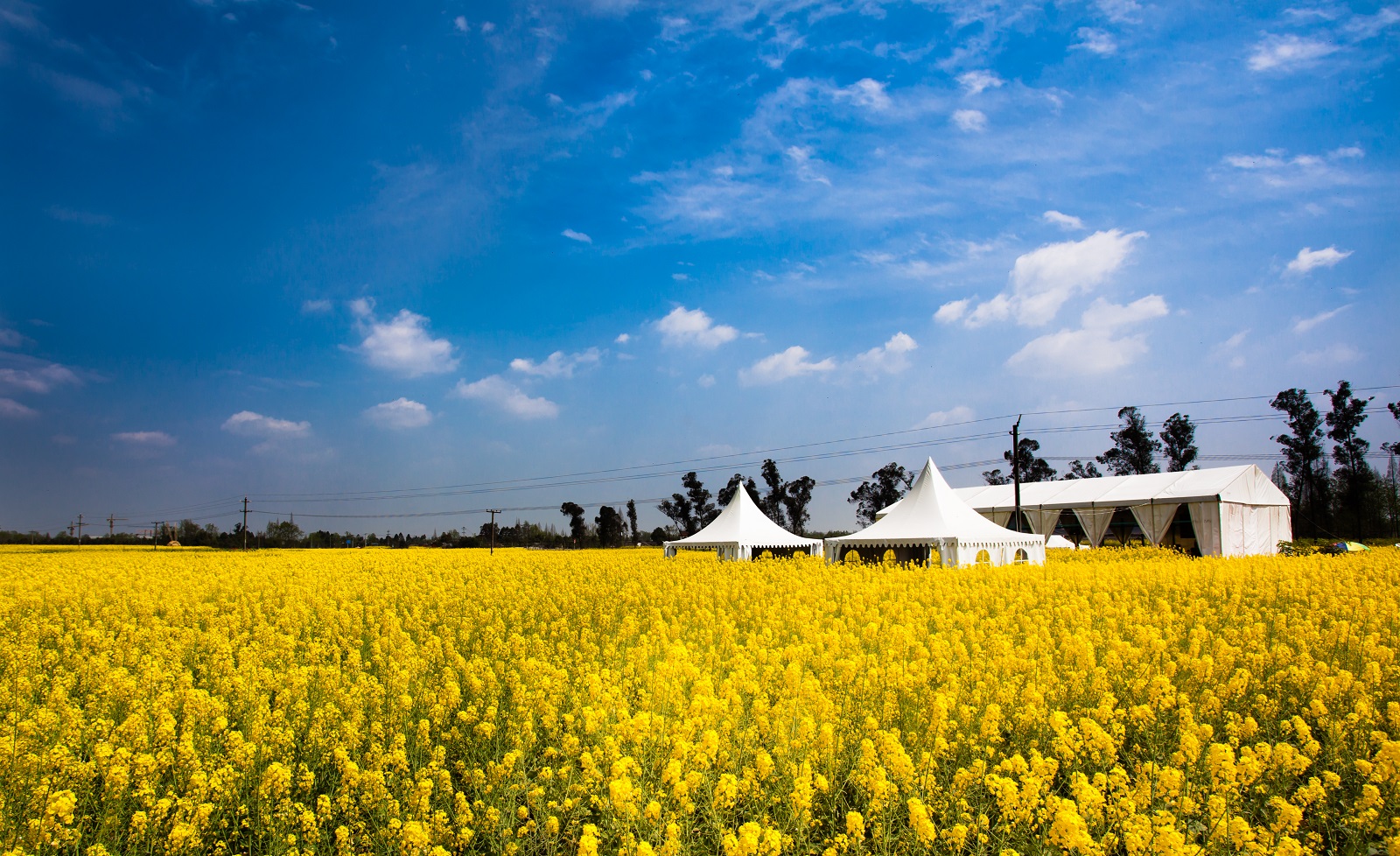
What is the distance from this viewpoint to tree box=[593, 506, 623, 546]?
6769 centimetres

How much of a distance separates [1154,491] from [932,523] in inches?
714

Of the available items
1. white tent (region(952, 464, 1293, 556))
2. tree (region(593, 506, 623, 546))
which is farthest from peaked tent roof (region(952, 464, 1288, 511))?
tree (region(593, 506, 623, 546))

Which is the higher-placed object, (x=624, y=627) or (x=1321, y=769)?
(x=624, y=627)

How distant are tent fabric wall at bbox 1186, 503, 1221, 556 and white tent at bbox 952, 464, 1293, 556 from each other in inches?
1.1

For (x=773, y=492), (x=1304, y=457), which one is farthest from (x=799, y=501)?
(x=1304, y=457)

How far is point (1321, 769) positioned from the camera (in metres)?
5.23

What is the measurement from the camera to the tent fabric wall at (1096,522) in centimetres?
3394

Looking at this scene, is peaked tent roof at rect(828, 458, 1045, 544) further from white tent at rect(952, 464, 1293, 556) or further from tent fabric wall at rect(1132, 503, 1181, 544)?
tent fabric wall at rect(1132, 503, 1181, 544)

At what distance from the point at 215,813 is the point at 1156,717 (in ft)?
21.3

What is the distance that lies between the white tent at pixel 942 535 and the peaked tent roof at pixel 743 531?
3848 mm

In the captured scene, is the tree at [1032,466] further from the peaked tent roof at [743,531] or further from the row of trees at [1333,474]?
the peaked tent roof at [743,531]

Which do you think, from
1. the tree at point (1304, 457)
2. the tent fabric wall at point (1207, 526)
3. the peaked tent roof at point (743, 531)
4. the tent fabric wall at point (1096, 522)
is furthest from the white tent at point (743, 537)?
the tree at point (1304, 457)

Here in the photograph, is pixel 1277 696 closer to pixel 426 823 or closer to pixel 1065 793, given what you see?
pixel 1065 793

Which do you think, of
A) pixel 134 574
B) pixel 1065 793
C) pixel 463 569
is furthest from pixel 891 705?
pixel 134 574
